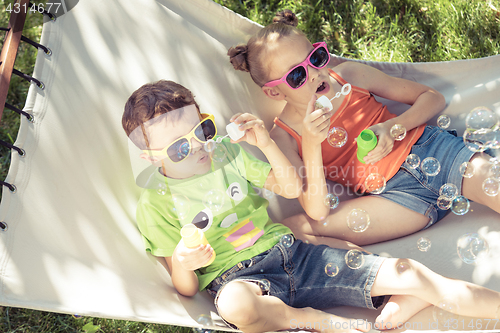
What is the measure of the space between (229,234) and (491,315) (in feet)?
3.56

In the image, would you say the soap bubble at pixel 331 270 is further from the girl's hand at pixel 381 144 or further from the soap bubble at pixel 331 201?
the girl's hand at pixel 381 144

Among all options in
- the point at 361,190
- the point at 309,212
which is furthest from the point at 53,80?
the point at 361,190

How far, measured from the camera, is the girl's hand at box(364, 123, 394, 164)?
204cm

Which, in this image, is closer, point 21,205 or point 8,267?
point 8,267

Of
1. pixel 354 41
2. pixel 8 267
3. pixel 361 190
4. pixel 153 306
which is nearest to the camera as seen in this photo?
pixel 8 267

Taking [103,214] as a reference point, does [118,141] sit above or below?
above

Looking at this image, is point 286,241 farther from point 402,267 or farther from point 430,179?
point 430,179

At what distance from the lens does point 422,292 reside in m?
1.72

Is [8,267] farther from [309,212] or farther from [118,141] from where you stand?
[309,212]

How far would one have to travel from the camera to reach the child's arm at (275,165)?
1.83m

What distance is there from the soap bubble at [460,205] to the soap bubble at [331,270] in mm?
618

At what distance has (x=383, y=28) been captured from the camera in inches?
127

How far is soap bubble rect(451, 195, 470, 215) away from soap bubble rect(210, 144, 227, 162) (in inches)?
42.6

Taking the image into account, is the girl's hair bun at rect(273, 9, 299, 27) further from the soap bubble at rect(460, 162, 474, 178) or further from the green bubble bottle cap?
the soap bubble at rect(460, 162, 474, 178)
